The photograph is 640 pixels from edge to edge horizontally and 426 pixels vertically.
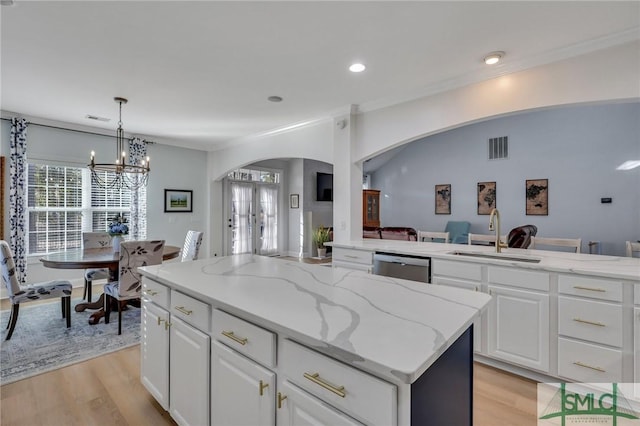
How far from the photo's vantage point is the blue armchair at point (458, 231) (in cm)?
711

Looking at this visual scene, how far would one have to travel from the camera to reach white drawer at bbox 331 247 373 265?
339cm

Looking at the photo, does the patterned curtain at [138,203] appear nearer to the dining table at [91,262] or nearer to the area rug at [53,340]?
the dining table at [91,262]

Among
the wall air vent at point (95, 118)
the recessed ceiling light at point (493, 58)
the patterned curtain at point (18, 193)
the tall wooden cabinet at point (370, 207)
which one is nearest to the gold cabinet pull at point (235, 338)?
the recessed ceiling light at point (493, 58)

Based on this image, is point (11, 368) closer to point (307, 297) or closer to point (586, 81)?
point (307, 297)

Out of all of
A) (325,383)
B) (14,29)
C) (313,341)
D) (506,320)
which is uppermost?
(14,29)

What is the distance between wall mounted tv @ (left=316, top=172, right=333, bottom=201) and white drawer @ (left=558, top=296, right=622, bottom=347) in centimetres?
680

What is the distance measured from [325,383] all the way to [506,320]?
81.8 inches

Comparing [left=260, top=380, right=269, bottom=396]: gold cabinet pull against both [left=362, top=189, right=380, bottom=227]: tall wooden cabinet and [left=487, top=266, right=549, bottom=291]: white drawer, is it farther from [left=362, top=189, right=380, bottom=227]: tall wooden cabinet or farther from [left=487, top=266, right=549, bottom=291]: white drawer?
[left=362, top=189, right=380, bottom=227]: tall wooden cabinet

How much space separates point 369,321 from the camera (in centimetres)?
115

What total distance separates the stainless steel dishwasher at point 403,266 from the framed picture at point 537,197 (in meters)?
4.92

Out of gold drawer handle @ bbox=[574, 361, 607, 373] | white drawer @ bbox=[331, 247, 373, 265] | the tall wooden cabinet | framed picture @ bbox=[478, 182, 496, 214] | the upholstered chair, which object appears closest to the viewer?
gold drawer handle @ bbox=[574, 361, 607, 373]

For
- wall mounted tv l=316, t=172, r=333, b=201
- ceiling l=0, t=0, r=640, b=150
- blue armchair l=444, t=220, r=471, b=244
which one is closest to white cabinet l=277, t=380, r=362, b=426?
ceiling l=0, t=0, r=640, b=150

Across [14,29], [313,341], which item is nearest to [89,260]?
[14,29]

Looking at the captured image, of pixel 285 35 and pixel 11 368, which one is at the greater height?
pixel 285 35
